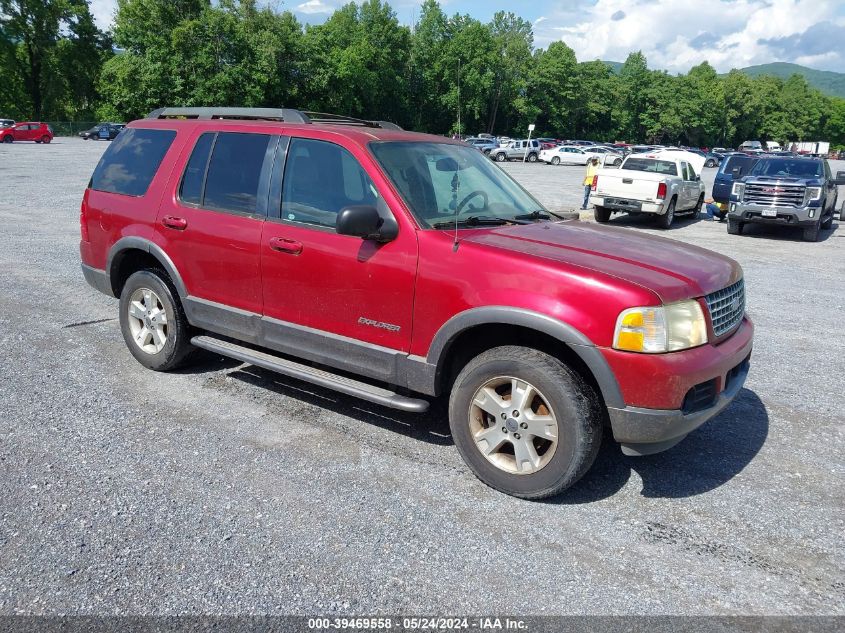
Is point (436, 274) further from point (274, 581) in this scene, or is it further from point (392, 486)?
point (274, 581)

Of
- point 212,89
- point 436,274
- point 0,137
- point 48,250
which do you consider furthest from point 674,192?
point 212,89

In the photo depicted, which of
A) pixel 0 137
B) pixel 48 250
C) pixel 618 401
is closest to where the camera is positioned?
pixel 618 401

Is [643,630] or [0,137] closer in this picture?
[643,630]

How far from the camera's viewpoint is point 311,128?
4.54 m

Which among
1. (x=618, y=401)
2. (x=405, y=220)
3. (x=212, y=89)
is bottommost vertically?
(x=618, y=401)

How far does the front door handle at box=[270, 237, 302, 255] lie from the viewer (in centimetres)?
432

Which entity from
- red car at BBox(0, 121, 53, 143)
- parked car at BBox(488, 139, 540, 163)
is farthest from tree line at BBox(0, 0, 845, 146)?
red car at BBox(0, 121, 53, 143)

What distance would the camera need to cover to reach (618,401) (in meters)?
3.41

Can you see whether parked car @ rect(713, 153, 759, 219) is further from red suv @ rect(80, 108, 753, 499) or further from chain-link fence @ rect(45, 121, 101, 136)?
chain-link fence @ rect(45, 121, 101, 136)

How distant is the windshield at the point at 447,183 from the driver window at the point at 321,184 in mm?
182

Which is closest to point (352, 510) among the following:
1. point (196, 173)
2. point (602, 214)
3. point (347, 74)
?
point (196, 173)

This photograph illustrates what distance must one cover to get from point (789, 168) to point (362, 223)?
1544 centimetres

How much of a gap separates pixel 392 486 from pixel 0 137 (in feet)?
163

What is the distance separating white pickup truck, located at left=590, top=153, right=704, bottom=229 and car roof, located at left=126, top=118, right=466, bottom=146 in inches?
490
